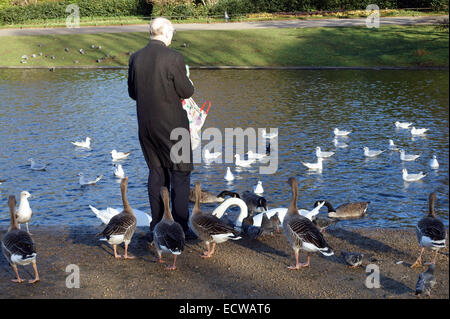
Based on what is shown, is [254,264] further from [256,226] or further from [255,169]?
[255,169]

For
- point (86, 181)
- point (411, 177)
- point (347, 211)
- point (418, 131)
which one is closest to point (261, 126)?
point (418, 131)

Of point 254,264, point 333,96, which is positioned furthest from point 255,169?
point 333,96

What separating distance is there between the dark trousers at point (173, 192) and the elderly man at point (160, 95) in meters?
0.01

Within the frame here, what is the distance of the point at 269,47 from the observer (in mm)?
39438

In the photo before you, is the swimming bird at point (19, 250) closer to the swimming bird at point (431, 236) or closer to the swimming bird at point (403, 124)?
the swimming bird at point (431, 236)

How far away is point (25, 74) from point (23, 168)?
71.8 feet

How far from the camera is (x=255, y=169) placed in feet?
55.6

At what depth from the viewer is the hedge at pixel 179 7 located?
5172cm

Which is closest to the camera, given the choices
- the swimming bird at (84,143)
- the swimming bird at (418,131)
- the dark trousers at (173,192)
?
the dark trousers at (173,192)
